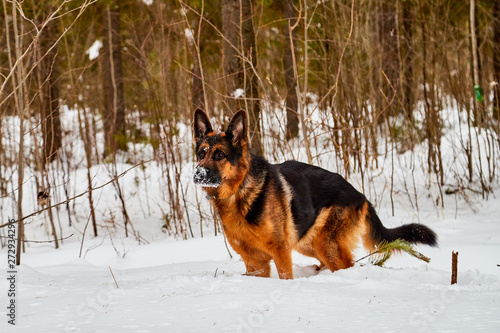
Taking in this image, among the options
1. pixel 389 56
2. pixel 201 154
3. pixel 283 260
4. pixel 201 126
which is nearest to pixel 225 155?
pixel 201 154

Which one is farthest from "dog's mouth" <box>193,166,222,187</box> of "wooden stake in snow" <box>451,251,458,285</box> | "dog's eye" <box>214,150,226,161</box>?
"wooden stake in snow" <box>451,251,458,285</box>

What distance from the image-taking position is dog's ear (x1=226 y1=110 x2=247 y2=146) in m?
4.05

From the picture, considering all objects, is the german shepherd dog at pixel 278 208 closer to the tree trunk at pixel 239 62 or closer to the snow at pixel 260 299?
the snow at pixel 260 299

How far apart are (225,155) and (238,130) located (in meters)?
0.26

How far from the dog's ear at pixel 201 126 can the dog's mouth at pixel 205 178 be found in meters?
0.52

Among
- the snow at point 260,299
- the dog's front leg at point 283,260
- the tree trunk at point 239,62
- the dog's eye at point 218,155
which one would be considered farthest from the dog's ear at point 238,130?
the tree trunk at point 239,62

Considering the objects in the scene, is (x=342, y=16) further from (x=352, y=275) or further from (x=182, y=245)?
(x=352, y=275)

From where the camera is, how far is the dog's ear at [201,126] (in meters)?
4.22

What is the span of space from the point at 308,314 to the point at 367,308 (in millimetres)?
359

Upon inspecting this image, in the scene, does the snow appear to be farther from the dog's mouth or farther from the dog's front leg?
the dog's mouth

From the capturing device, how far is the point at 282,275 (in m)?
4.08

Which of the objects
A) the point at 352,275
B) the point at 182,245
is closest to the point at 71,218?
the point at 182,245

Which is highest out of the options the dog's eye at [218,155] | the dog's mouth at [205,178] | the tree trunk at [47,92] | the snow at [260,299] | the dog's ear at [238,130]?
the tree trunk at [47,92]

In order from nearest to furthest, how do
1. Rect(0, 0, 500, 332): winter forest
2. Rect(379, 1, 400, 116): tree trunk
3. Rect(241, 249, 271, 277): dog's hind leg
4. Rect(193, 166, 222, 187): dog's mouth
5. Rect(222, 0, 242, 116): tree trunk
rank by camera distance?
Rect(193, 166, 222, 187): dog's mouth
Rect(241, 249, 271, 277): dog's hind leg
Rect(0, 0, 500, 332): winter forest
Rect(222, 0, 242, 116): tree trunk
Rect(379, 1, 400, 116): tree trunk
